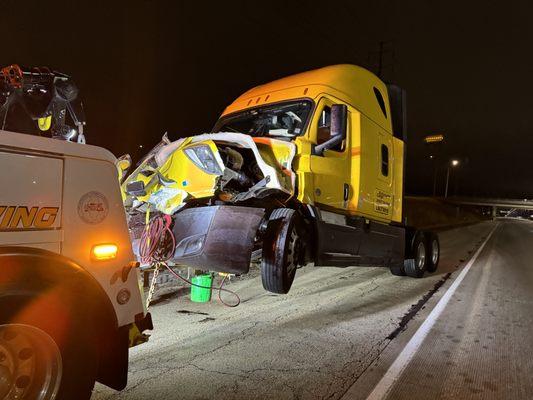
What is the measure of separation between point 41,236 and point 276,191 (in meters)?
3.43

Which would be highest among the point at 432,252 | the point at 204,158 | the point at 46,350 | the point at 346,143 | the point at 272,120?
the point at 272,120

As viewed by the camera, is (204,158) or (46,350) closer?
(46,350)

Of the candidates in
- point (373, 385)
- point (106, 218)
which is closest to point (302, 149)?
point (373, 385)

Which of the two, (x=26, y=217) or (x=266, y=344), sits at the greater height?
(x=26, y=217)

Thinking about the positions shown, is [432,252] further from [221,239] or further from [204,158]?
[204,158]

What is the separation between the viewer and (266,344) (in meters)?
4.91

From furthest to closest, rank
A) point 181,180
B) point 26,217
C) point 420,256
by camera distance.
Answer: point 420,256 → point 181,180 → point 26,217

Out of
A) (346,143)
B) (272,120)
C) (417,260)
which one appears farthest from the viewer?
(417,260)

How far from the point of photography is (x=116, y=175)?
2861 millimetres

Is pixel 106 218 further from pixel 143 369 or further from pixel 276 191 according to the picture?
pixel 276 191

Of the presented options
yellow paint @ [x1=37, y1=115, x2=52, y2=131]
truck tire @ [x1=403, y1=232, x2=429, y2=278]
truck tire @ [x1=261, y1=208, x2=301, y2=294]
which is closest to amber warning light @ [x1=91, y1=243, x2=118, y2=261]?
yellow paint @ [x1=37, y1=115, x2=52, y2=131]

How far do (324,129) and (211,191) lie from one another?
2.00 m

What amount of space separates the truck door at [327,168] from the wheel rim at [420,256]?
3988 millimetres

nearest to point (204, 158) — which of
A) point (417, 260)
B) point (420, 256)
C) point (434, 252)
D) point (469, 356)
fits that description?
point (469, 356)
